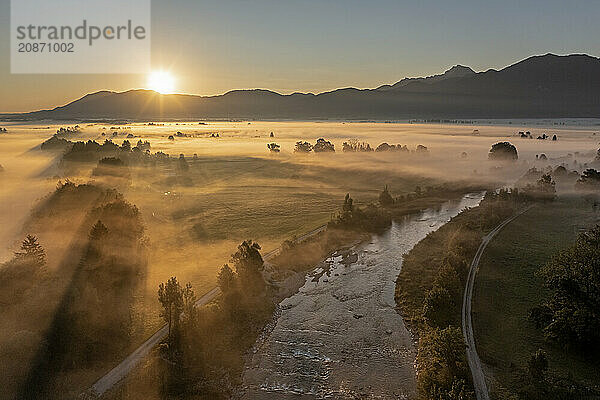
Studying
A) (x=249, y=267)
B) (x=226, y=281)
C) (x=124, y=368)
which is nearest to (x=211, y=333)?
(x=226, y=281)

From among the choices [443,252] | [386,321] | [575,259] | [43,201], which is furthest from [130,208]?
[575,259]

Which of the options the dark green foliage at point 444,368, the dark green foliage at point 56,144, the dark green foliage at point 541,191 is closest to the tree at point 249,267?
the dark green foliage at point 444,368

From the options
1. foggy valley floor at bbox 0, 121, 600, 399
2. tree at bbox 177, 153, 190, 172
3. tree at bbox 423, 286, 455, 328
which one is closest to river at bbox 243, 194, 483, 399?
foggy valley floor at bbox 0, 121, 600, 399

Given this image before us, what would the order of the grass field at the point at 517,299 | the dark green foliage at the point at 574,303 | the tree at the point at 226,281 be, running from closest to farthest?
the grass field at the point at 517,299 < the dark green foliage at the point at 574,303 < the tree at the point at 226,281

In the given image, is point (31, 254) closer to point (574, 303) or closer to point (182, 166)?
point (574, 303)

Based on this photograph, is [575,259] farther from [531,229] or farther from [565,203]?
[565,203]

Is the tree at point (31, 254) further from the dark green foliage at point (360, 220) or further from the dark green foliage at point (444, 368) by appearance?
the dark green foliage at point (360, 220)
